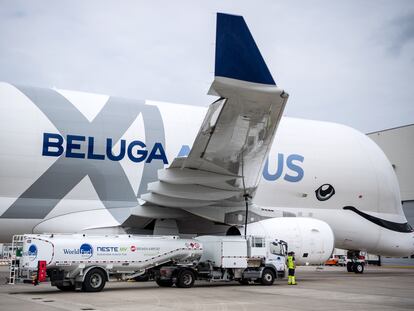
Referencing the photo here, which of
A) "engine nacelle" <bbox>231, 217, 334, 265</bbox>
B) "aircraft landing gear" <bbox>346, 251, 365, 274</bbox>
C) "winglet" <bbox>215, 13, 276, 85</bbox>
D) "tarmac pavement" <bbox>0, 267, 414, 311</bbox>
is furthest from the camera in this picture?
"aircraft landing gear" <bbox>346, 251, 365, 274</bbox>

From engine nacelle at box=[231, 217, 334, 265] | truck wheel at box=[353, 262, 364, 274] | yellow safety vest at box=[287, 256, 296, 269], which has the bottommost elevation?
truck wheel at box=[353, 262, 364, 274]

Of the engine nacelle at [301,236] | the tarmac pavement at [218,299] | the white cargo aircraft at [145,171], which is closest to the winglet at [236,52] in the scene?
the white cargo aircraft at [145,171]

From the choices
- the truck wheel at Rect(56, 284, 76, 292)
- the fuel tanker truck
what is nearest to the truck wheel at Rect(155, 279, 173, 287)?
the fuel tanker truck

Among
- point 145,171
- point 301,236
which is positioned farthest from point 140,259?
point 301,236

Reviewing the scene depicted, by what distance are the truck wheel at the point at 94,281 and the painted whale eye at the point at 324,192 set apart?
8994 millimetres

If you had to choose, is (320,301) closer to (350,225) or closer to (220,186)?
(220,186)

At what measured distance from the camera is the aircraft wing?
10.7m

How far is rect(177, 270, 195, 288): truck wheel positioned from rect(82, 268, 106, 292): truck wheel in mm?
2171

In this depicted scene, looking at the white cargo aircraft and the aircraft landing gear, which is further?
the aircraft landing gear

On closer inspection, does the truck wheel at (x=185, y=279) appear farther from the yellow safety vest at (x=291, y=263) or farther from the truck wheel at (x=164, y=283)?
the yellow safety vest at (x=291, y=263)

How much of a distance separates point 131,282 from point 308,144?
788 cm

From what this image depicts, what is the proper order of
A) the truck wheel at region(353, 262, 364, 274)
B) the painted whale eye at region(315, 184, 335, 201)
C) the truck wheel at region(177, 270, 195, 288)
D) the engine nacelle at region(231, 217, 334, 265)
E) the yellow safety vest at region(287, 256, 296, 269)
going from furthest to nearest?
the truck wheel at region(353, 262, 364, 274)
the painted whale eye at region(315, 184, 335, 201)
the engine nacelle at region(231, 217, 334, 265)
the yellow safety vest at region(287, 256, 296, 269)
the truck wheel at region(177, 270, 195, 288)

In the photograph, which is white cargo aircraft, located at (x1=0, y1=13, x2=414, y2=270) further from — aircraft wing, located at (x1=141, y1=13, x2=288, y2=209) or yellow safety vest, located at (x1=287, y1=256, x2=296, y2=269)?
yellow safety vest, located at (x1=287, y1=256, x2=296, y2=269)

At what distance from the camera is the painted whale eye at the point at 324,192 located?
19.7 meters
